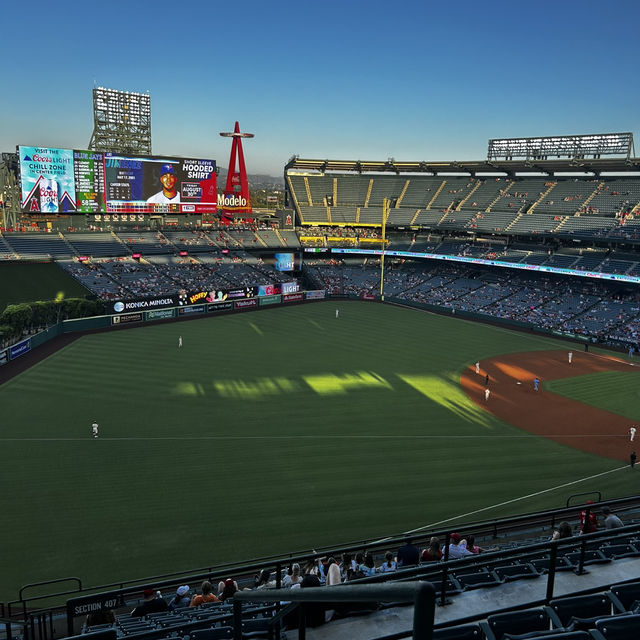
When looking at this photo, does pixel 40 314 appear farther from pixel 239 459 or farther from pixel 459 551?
pixel 459 551

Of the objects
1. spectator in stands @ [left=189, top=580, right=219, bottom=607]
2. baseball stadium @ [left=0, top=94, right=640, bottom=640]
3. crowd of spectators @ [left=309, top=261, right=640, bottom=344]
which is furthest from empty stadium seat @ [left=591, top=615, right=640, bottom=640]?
crowd of spectators @ [left=309, top=261, right=640, bottom=344]

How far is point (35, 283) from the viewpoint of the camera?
55.4m

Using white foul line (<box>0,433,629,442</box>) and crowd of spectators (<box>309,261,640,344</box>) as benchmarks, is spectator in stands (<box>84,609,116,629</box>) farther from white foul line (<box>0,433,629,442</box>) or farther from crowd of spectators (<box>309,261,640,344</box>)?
crowd of spectators (<box>309,261,640,344</box>)

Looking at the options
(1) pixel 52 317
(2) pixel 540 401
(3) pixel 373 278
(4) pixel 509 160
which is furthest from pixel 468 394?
(4) pixel 509 160

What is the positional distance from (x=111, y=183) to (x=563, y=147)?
193 ft

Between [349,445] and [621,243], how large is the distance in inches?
1985

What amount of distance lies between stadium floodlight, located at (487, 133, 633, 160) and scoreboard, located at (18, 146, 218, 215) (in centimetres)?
4171

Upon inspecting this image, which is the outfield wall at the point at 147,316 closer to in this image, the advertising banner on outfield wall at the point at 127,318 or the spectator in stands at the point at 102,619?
the advertising banner on outfield wall at the point at 127,318

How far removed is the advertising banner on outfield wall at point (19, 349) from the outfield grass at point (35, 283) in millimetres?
13936

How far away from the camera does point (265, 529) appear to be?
61.0 ft

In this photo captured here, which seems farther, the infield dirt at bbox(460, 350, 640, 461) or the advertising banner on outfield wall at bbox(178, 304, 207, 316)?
the advertising banner on outfield wall at bbox(178, 304, 207, 316)

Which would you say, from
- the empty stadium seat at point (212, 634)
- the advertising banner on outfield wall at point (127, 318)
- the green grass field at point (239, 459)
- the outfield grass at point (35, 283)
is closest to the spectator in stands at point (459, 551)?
the green grass field at point (239, 459)

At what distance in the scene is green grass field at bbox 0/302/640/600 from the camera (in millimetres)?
17875

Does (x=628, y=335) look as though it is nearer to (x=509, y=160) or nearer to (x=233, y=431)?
(x=509, y=160)
